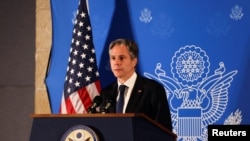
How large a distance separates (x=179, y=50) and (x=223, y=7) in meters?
0.56

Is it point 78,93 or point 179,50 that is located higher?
point 179,50

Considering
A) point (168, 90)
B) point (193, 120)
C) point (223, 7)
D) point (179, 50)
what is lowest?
point (193, 120)

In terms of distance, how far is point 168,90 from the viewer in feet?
14.8

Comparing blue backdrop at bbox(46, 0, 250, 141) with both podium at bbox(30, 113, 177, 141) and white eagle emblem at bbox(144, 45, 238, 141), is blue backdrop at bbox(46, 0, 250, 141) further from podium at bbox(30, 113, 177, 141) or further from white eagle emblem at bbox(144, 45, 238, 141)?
podium at bbox(30, 113, 177, 141)

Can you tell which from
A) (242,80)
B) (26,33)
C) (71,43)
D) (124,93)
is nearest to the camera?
(124,93)

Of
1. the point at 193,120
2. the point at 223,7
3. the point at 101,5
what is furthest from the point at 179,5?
the point at 193,120

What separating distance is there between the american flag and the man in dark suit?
1111 mm

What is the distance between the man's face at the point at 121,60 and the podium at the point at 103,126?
2.81 feet

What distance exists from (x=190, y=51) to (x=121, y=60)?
1.45 m

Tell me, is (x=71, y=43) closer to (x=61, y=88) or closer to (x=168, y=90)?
(x=61, y=88)

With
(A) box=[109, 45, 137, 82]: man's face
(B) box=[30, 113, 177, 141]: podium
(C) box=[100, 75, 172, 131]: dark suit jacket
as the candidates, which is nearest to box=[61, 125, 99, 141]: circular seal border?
(B) box=[30, 113, 177, 141]: podium

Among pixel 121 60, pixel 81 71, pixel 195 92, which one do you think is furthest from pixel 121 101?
pixel 195 92

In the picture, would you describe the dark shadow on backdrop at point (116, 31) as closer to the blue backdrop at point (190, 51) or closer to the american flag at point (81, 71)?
the blue backdrop at point (190, 51)

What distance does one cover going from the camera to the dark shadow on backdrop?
4594mm
